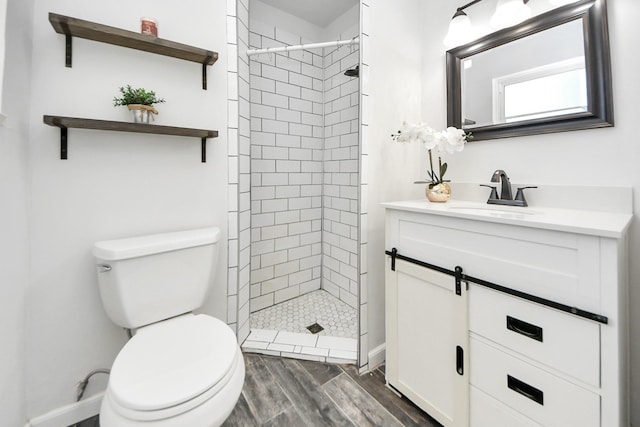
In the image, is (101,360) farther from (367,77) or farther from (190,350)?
(367,77)

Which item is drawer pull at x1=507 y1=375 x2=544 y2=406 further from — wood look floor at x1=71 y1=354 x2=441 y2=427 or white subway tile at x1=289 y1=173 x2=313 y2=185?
white subway tile at x1=289 y1=173 x2=313 y2=185

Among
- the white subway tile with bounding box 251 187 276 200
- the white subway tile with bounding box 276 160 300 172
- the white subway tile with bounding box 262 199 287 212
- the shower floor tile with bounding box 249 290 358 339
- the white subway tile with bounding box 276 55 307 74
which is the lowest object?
the shower floor tile with bounding box 249 290 358 339

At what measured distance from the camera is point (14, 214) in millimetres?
1016

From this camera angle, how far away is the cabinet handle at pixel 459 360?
43.9 inches

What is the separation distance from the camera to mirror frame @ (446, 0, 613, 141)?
1160 mm

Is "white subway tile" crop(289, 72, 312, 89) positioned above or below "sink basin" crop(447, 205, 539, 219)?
above

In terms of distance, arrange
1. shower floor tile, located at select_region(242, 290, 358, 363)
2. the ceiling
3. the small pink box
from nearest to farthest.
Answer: the small pink box, shower floor tile, located at select_region(242, 290, 358, 363), the ceiling

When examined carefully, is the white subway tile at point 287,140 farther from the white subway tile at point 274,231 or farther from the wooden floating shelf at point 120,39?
the wooden floating shelf at point 120,39

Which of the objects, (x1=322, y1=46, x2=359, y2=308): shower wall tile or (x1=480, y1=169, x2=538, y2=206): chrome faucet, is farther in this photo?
(x1=322, y1=46, x2=359, y2=308): shower wall tile

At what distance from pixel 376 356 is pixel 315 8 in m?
2.70

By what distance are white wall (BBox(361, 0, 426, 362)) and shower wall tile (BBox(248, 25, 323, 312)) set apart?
0.97 m

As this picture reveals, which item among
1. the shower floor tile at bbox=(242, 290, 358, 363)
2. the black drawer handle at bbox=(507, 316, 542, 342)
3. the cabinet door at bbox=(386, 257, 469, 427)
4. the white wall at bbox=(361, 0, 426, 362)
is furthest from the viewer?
the shower floor tile at bbox=(242, 290, 358, 363)

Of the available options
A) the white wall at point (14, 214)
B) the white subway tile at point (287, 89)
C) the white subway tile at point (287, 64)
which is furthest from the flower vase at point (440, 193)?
the white wall at point (14, 214)

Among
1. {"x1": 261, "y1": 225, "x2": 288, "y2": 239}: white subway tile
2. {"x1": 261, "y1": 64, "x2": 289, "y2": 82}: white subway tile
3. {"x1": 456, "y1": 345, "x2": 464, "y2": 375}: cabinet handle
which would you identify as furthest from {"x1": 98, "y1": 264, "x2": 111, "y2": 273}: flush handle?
{"x1": 261, "y1": 64, "x2": 289, "y2": 82}: white subway tile
